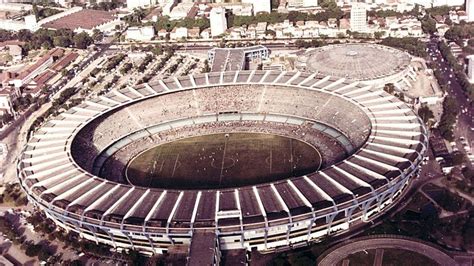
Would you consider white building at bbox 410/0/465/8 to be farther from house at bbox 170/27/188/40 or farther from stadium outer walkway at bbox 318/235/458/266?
stadium outer walkway at bbox 318/235/458/266

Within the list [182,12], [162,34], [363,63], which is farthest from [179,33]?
[363,63]

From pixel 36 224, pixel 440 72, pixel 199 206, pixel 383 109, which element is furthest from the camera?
pixel 440 72

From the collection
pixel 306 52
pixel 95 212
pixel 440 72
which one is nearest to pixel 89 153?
pixel 95 212

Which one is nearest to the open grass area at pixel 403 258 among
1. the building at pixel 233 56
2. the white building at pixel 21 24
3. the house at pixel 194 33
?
the building at pixel 233 56

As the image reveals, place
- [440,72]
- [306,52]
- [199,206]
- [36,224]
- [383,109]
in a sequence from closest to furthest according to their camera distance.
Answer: [199,206] < [36,224] < [383,109] < [440,72] < [306,52]

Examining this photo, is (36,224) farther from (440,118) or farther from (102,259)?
(440,118)

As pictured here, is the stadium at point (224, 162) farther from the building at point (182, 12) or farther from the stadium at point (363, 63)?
the building at point (182, 12)
